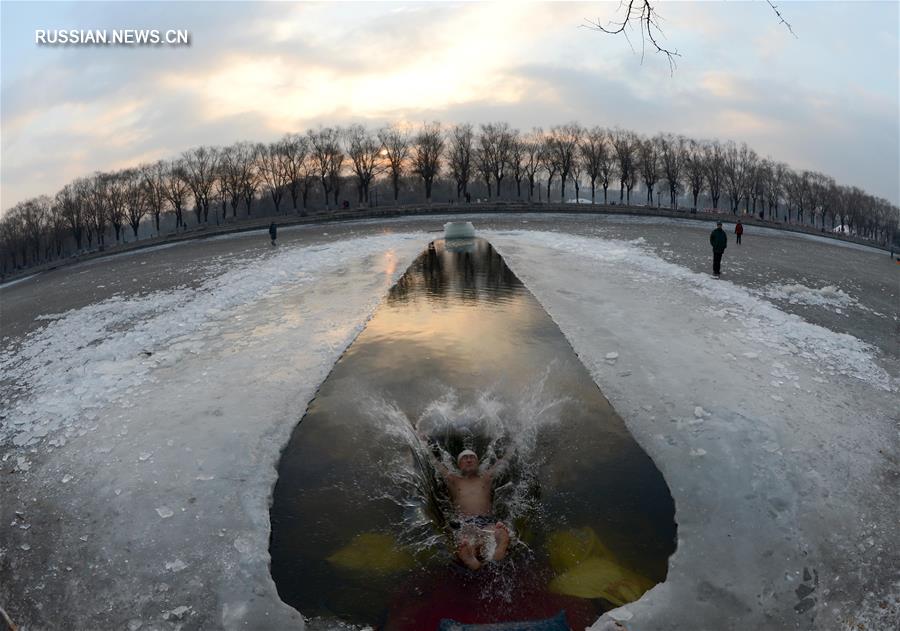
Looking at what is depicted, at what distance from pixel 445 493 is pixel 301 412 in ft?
13.4


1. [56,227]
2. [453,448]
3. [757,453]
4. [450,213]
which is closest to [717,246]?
[757,453]

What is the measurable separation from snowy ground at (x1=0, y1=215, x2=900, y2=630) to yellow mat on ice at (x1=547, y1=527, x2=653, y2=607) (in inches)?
11.7

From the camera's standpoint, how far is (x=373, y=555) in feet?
22.9

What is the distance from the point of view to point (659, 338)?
44.3 ft

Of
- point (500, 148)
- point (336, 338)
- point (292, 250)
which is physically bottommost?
point (336, 338)

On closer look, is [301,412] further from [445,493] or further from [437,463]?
[445,493]

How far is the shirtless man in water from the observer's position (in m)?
6.77

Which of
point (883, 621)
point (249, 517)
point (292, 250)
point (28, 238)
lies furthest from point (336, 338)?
point (28, 238)

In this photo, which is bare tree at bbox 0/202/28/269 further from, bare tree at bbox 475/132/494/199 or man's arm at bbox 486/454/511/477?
man's arm at bbox 486/454/511/477

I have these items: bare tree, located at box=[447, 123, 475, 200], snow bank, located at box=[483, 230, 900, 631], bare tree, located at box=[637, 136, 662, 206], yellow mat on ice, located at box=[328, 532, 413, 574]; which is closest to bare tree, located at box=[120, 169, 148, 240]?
bare tree, located at box=[447, 123, 475, 200]

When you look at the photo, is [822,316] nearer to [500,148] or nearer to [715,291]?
[715,291]

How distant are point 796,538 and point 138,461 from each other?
1002 centimetres

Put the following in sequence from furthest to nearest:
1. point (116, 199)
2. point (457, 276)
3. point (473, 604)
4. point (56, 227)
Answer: point (56, 227), point (116, 199), point (457, 276), point (473, 604)

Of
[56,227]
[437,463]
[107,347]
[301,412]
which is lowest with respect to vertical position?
[437,463]
